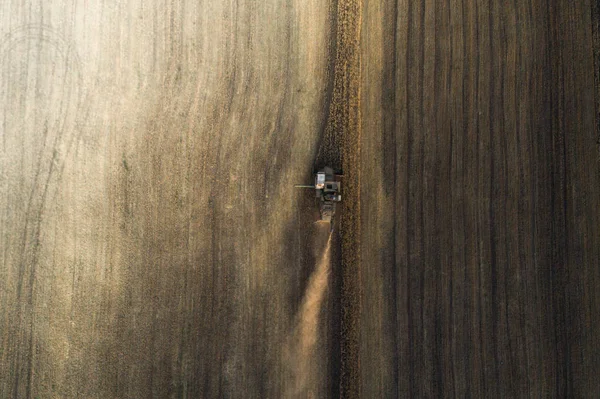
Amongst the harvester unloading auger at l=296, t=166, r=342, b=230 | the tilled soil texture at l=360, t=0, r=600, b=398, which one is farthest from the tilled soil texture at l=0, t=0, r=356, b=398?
the tilled soil texture at l=360, t=0, r=600, b=398

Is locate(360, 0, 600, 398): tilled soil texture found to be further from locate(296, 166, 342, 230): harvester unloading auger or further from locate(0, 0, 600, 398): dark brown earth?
locate(296, 166, 342, 230): harvester unloading auger

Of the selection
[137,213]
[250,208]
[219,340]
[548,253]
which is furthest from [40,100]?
[548,253]

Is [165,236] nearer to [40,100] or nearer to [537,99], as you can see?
[40,100]

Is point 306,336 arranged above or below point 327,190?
below

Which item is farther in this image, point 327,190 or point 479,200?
point 479,200

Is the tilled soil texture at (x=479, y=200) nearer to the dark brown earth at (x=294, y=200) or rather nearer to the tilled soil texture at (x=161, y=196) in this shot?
the dark brown earth at (x=294, y=200)

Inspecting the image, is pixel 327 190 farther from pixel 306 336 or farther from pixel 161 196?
pixel 161 196

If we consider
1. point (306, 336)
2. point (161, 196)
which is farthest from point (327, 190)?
point (161, 196)

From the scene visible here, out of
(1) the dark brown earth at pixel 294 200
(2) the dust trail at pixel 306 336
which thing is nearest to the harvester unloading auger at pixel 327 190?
(1) the dark brown earth at pixel 294 200
